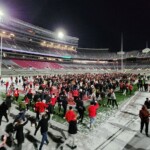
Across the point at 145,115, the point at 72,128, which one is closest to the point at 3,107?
the point at 72,128

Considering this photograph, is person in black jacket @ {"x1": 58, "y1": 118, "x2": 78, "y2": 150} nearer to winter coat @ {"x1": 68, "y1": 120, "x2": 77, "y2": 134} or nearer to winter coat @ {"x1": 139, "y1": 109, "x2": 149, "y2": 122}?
winter coat @ {"x1": 68, "y1": 120, "x2": 77, "y2": 134}

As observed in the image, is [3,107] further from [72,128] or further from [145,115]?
[145,115]

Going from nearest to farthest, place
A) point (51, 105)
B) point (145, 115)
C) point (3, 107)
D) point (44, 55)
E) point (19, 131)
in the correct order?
point (19, 131), point (145, 115), point (3, 107), point (51, 105), point (44, 55)

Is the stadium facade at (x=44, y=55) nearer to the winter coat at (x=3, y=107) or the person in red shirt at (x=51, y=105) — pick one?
the person in red shirt at (x=51, y=105)

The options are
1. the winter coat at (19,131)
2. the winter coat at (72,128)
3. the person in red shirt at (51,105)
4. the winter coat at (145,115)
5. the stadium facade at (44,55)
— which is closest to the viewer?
the winter coat at (19,131)

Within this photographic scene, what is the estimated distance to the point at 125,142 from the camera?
10.3 metres

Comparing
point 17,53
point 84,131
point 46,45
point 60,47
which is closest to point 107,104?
point 84,131

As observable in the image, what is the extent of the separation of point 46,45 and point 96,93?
83163 millimetres

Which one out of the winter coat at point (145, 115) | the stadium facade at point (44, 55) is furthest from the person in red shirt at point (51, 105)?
the stadium facade at point (44, 55)

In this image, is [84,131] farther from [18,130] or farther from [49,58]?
[49,58]

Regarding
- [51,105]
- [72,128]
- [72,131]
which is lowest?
[72,131]

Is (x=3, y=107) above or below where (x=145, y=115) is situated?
above

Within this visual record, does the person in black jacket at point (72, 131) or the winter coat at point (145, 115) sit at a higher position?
the winter coat at point (145, 115)

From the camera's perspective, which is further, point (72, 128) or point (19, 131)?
point (72, 128)
